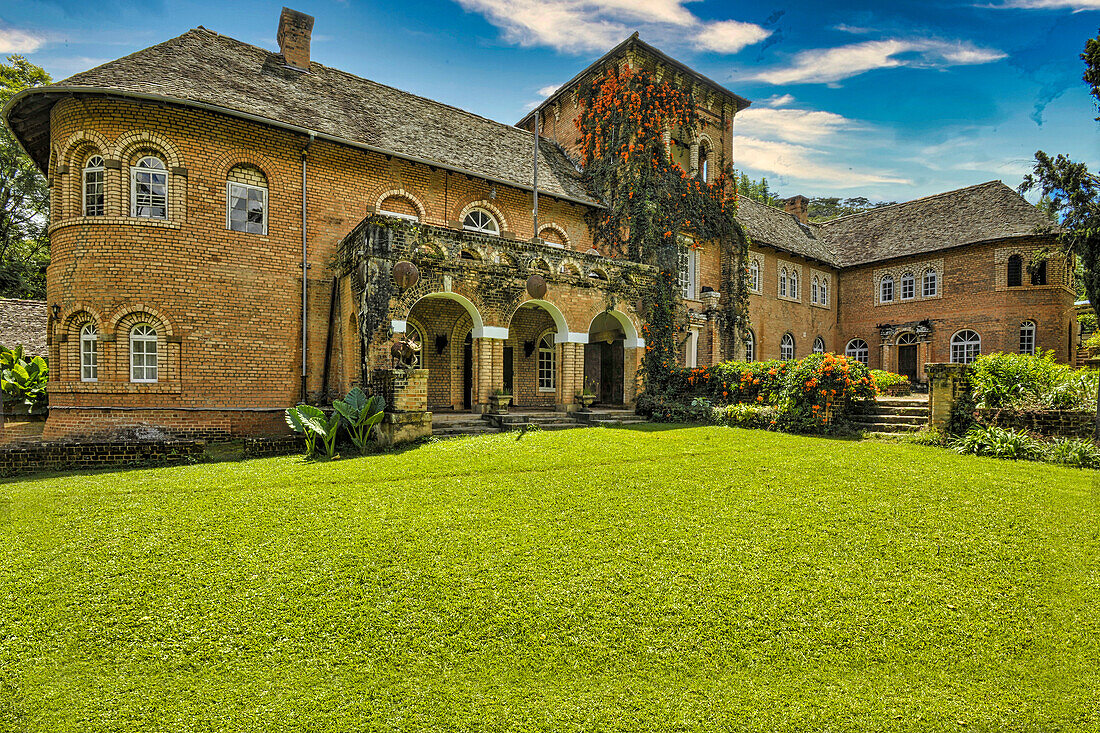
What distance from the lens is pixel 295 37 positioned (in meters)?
16.1

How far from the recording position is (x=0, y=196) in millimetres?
23672

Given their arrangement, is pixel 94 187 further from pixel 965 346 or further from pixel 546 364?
pixel 965 346

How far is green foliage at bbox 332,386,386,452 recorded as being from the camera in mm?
10008

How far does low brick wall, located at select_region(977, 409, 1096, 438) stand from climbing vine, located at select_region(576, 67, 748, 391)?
8.03 metres

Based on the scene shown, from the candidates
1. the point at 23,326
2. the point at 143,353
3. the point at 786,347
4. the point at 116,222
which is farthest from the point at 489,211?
the point at 23,326

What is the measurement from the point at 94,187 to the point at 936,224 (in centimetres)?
3365

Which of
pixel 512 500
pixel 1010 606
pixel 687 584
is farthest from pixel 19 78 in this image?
pixel 1010 606

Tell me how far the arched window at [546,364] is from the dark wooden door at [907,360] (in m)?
19.3

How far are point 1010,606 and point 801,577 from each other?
1.53 metres

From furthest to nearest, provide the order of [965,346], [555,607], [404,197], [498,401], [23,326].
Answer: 1. [965,346]
2. [23,326]
3. [404,197]
4. [498,401]
5. [555,607]

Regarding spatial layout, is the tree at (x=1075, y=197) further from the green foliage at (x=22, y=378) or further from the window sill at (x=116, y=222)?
the green foliage at (x=22, y=378)

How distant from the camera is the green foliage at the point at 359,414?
10.0 m

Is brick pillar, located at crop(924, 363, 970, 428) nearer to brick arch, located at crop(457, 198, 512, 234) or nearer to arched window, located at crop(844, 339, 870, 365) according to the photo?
brick arch, located at crop(457, 198, 512, 234)

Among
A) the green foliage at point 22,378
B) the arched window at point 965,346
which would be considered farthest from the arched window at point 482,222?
the arched window at point 965,346
